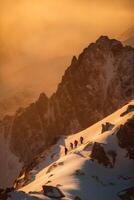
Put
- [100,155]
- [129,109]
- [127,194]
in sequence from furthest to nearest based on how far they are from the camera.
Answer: [129,109] < [100,155] < [127,194]

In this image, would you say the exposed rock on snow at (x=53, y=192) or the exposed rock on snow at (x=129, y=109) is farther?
the exposed rock on snow at (x=129, y=109)

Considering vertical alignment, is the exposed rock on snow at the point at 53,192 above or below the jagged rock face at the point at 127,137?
below

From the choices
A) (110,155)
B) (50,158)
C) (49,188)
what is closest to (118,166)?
(110,155)

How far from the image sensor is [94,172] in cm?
14925

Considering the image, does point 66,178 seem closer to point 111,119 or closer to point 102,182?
point 102,182

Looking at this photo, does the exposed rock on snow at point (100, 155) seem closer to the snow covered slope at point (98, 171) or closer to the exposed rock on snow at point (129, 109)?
the snow covered slope at point (98, 171)

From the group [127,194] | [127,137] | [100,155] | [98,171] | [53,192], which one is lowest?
[127,194]

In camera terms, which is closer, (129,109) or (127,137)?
(127,137)

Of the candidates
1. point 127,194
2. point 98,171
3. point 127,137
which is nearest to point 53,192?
point 127,194

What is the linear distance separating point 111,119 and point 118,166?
118ft

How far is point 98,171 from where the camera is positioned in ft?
495

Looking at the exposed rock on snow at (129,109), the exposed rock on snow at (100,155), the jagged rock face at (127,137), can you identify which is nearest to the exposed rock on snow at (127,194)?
the exposed rock on snow at (100,155)

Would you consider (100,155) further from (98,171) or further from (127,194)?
(127,194)

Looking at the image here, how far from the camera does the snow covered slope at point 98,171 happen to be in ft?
429
